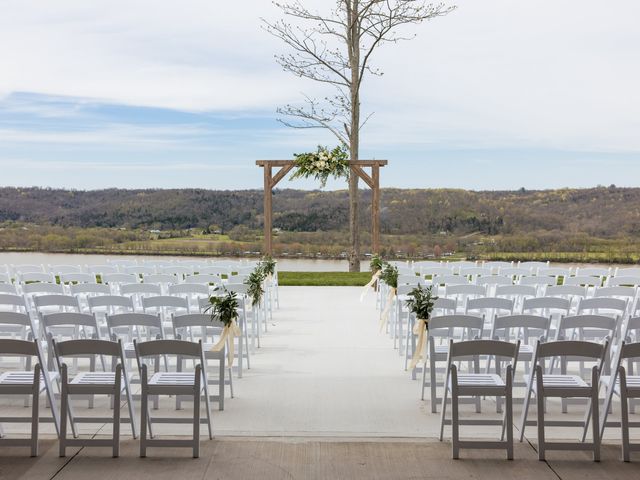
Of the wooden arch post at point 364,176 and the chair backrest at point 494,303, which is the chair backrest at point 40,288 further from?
the wooden arch post at point 364,176

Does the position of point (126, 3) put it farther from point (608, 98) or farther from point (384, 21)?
point (608, 98)

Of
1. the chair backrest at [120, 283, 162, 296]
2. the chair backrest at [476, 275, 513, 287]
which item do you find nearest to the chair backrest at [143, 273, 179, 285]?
the chair backrest at [120, 283, 162, 296]

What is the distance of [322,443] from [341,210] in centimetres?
2059

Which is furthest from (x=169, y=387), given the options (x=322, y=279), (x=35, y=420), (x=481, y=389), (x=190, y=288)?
(x=322, y=279)

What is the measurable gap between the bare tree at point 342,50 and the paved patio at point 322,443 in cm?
1333

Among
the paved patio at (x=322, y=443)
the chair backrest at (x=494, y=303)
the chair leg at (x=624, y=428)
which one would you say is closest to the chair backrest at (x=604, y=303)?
the chair backrest at (x=494, y=303)

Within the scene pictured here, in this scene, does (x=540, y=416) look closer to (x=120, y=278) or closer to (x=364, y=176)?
(x=120, y=278)

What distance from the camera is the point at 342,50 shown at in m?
22.4

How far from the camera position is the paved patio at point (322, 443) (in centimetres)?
542

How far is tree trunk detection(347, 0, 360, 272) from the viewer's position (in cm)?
2120

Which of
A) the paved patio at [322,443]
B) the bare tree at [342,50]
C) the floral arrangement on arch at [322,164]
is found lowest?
the paved patio at [322,443]

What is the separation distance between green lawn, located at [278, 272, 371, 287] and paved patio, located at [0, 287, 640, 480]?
946 cm

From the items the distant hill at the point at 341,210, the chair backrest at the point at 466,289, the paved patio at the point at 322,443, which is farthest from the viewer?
the distant hill at the point at 341,210

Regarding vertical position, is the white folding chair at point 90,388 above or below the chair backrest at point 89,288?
below
